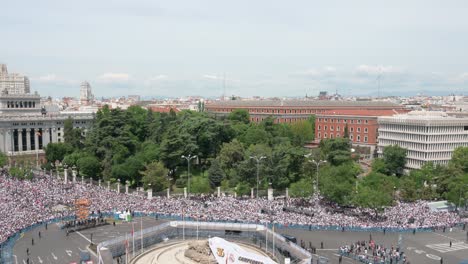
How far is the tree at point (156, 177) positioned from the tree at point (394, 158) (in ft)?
131

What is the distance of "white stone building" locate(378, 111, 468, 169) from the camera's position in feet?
271

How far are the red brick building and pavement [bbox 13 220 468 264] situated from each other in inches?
1956

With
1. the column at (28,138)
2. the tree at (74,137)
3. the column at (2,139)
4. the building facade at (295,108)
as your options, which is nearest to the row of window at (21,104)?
the column at (28,138)

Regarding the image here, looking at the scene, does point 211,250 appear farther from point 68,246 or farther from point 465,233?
point 465,233

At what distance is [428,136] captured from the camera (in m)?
82.5

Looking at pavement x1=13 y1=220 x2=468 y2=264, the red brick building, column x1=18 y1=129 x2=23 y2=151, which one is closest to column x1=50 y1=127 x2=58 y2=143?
column x1=18 y1=129 x2=23 y2=151

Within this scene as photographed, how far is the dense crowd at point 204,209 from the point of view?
171 ft

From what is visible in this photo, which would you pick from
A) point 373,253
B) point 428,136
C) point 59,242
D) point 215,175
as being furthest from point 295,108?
point 59,242

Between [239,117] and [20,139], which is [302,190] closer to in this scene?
[239,117]

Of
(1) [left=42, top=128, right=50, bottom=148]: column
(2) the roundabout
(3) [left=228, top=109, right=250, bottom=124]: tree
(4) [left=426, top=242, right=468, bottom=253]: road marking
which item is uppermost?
(3) [left=228, top=109, right=250, bottom=124]: tree

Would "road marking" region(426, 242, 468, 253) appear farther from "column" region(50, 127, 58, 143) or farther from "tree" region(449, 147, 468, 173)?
"column" region(50, 127, 58, 143)

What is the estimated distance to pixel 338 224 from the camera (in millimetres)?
52000

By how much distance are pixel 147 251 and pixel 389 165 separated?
5392 centimetres

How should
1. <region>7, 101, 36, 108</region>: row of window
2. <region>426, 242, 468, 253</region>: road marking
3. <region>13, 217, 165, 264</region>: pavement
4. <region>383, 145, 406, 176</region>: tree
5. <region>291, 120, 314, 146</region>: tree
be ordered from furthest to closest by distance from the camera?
<region>7, 101, 36, 108</region>: row of window, <region>291, 120, 314, 146</region>: tree, <region>383, 145, 406, 176</region>: tree, <region>426, 242, 468, 253</region>: road marking, <region>13, 217, 165, 264</region>: pavement
